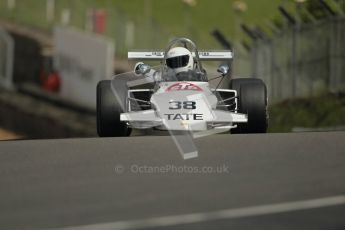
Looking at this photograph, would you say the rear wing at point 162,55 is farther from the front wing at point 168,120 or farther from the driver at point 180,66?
the front wing at point 168,120

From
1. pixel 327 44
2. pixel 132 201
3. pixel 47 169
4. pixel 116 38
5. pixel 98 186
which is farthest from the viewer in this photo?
pixel 116 38

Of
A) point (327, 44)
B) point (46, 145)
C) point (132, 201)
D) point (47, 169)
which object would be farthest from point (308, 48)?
point (132, 201)

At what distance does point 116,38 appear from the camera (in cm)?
4528

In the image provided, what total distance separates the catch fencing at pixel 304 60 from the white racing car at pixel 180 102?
8.61m

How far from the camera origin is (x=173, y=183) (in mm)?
11047

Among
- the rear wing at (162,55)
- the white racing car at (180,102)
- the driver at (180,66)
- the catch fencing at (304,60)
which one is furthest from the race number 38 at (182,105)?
the catch fencing at (304,60)

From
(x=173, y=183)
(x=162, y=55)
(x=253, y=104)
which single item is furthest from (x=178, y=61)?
(x=173, y=183)

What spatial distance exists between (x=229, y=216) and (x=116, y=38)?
36.4 meters

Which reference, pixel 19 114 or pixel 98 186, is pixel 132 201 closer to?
pixel 98 186

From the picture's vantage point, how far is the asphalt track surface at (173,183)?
9.07 m

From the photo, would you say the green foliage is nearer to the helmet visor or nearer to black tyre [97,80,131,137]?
the helmet visor

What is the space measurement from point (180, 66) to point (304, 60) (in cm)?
1028

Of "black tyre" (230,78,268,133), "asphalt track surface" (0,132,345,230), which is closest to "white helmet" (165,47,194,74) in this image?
"black tyre" (230,78,268,133)

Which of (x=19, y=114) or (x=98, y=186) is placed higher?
(x=98, y=186)
